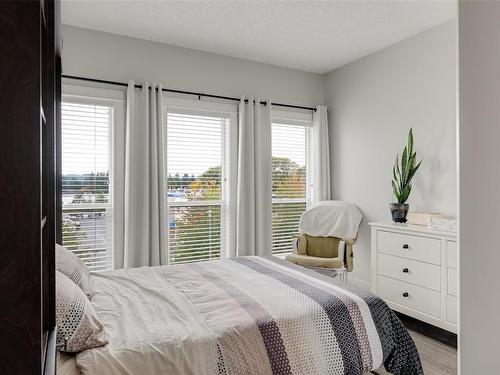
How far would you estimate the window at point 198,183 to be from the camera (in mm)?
3703

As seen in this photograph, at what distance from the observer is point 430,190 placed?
335 cm

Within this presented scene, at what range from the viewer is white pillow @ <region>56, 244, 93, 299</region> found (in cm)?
197

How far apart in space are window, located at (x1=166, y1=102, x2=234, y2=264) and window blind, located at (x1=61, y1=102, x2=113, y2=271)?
2.02 feet

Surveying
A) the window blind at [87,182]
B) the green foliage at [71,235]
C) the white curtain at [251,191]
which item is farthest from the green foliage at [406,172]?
the green foliage at [71,235]

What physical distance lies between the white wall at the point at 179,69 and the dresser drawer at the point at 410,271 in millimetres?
2227

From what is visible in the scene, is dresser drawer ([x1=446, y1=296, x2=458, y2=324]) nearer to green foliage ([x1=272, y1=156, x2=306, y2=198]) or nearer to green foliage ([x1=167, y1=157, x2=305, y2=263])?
green foliage ([x1=272, y1=156, x2=306, y2=198])
